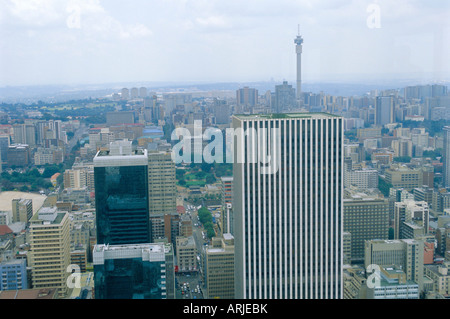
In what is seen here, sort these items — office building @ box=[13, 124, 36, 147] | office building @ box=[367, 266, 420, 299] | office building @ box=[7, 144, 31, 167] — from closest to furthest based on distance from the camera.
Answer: office building @ box=[367, 266, 420, 299], office building @ box=[7, 144, 31, 167], office building @ box=[13, 124, 36, 147]

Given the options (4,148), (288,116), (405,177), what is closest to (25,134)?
(4,148)

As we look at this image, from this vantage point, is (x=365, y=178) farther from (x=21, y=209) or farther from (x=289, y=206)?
(x=21, y=209)

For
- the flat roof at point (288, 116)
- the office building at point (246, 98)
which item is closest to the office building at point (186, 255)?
the office building at point (246, 98)

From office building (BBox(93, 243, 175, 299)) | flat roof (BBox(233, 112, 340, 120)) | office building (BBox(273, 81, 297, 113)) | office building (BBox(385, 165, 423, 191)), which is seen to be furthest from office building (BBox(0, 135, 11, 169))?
office building (BBox(385, 165, 423, 191))

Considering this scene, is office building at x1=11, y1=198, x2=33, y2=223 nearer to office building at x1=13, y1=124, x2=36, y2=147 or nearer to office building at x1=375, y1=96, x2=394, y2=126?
office building at x1=13, y1=124, x2=36, y2=147

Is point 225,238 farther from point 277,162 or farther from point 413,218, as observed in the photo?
point 413,218
